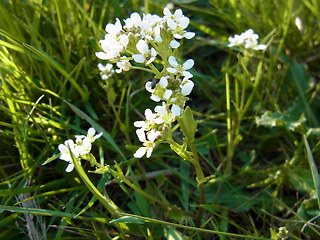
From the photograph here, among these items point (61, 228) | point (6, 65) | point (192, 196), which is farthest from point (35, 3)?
point (192, 196)

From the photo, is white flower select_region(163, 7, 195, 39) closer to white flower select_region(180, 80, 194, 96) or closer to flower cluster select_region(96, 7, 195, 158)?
flower cluster select_region(96, 7, 195, 158)

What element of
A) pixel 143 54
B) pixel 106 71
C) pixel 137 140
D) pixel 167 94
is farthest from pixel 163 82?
pixel 137 140

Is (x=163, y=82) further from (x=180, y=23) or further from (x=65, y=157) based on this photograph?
(x=65, y=157)

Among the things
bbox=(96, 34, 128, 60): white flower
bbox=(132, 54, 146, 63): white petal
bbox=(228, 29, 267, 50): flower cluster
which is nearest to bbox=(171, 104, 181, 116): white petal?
bbox=(132, 54, 146, 63): white petal

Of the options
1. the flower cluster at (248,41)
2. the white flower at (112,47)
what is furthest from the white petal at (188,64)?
the flower cluster at (248,41)

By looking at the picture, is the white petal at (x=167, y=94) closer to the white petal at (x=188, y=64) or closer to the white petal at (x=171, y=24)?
the white petal at (x=188, y=64)

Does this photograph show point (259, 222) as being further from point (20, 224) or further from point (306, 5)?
point (306, 5)
